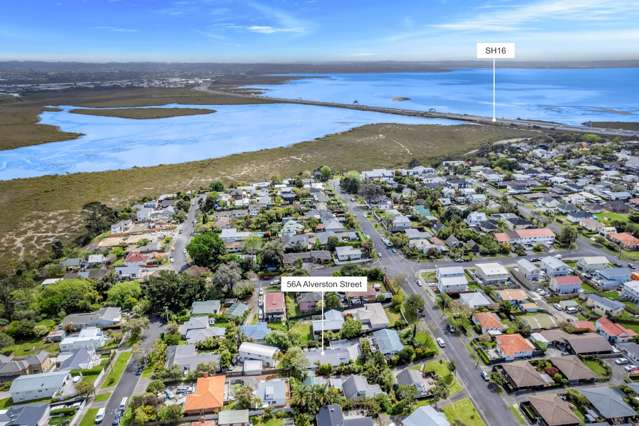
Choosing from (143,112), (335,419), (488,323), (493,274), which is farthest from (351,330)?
(143,112)

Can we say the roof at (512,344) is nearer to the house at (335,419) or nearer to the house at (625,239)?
the house at (335,419)

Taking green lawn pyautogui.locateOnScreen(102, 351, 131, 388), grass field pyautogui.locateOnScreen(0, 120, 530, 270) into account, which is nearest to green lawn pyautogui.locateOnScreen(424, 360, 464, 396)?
green lawn pyautogui.locateOnScreen(102, 351, 131, 388)

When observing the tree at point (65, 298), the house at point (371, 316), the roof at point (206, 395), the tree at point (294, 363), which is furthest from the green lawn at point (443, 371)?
the tree at point (65, 298)

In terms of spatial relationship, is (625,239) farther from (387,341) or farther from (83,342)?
(83,342)

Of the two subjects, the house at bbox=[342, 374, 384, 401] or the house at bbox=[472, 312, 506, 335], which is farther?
the house at bbox=[472, 312, 506, 335]

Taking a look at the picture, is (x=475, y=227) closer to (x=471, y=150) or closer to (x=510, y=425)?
(x=510, y=425)

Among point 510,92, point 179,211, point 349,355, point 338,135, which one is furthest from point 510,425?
point 510,92

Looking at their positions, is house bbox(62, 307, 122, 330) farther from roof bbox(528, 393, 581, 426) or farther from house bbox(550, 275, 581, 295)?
house bbox(550, 275, 581, 295)
